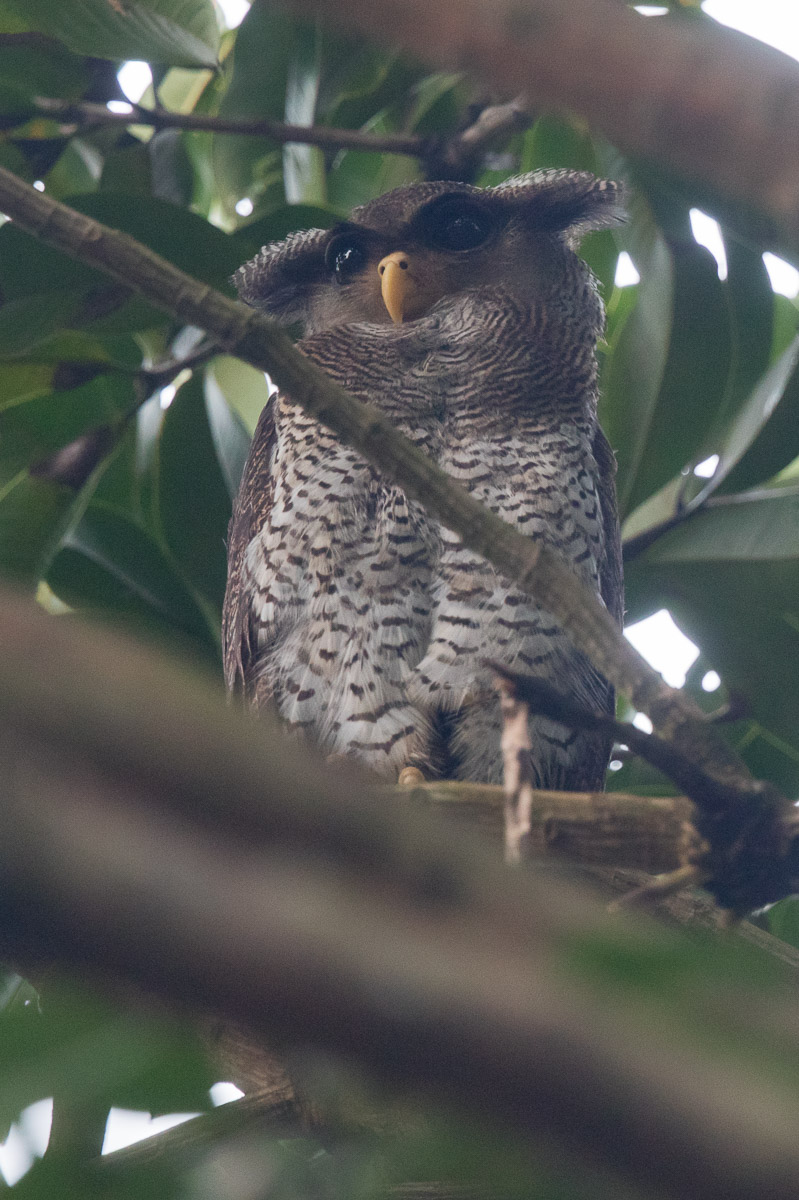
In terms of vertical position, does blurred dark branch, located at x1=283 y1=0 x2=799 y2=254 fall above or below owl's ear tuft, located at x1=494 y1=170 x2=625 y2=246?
below

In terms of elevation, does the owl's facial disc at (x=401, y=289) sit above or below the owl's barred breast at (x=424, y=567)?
above

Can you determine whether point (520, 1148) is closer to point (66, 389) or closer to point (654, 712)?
point (654, 712)

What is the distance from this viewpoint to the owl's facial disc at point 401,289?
328 cm

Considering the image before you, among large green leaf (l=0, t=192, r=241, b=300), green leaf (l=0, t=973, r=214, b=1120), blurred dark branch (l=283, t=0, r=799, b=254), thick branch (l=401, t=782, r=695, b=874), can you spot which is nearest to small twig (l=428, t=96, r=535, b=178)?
large green leaf (l=0, t=192, r=241, b=300)

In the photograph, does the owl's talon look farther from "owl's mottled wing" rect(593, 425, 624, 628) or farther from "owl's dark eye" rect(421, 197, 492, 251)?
"owl's dark eye" rect(421, 197, 492, 251)

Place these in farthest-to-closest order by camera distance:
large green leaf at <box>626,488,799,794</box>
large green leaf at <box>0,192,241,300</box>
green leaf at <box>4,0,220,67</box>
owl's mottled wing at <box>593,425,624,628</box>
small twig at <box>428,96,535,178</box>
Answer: small twig at <box>428,96,535,178</box> → owl's mottled wing at <box>593,425,624,628</box> → large green leaf at <box>0,192,241,300</box> → large green leaf at <box>626,488,799,794</box> → green leaf at <box>4,0,220,67</box>

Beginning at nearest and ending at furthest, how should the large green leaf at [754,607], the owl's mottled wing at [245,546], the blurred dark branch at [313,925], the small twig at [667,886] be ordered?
1. the blurred dark branch at [313,925]
2. the small twig at [667,886]
3. the large green leaf at [754,607]
4. the owl's mottled wing at [245,546]

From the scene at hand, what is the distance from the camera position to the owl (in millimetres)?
2834

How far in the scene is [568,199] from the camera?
350 centimetres

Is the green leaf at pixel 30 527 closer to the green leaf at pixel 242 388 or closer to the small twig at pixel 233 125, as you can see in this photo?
the green leaf at pixel 242 388

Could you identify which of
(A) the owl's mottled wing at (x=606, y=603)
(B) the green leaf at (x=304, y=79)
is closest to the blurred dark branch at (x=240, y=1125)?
(A) the owl's mottled wing at (x=606, y=603)

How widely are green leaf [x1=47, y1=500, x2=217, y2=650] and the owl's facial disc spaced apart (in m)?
0.93

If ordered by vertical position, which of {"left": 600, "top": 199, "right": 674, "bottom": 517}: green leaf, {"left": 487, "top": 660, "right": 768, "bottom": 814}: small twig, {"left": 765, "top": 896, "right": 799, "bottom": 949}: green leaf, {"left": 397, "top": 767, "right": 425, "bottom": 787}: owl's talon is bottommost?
{"left": 487, "top": 660, "right": 768, "bottom": 814}: small twig

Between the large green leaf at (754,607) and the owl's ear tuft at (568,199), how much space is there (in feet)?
3.79
